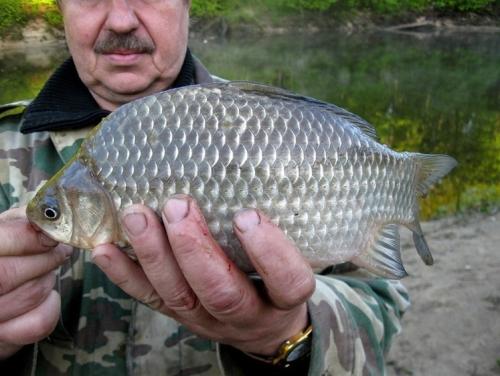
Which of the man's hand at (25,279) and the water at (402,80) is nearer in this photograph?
the man's hand at (25,279)

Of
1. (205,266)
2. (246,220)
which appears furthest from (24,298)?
(246,220)

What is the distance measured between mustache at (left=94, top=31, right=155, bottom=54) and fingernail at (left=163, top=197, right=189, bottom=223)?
107 centimetres

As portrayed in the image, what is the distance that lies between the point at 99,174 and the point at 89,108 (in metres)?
0.90

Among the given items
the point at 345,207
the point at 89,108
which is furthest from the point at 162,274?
the point at 89,108

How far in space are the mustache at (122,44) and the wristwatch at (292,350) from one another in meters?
1.16

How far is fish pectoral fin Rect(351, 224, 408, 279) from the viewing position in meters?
1.43

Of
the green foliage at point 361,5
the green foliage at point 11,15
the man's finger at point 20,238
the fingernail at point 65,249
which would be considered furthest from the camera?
the green foliage at point 361,5

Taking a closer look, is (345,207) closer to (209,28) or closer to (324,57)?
(324,57)

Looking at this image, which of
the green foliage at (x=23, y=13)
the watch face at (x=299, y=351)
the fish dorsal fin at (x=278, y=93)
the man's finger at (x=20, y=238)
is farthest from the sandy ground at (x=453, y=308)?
the green foliage at (x=23, y=13)

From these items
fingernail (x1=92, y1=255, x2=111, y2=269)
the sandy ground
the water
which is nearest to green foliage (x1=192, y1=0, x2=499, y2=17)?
the water

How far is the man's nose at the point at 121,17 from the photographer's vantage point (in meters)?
1.99

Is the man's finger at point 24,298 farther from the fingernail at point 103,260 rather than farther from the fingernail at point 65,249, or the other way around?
the fingernail at point 103,260

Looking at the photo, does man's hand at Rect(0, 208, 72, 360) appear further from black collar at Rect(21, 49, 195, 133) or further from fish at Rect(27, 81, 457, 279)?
black collar at Rect(21, 49, 195, 133)

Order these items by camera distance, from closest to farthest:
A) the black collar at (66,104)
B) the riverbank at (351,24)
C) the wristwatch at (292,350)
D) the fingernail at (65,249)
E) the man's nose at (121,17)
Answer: the fingernail at (65,249)
the wristwatch at (292,350)
the black collar at (66,104)
the man's nose at (121,17)
the riverbank at (351,24)
